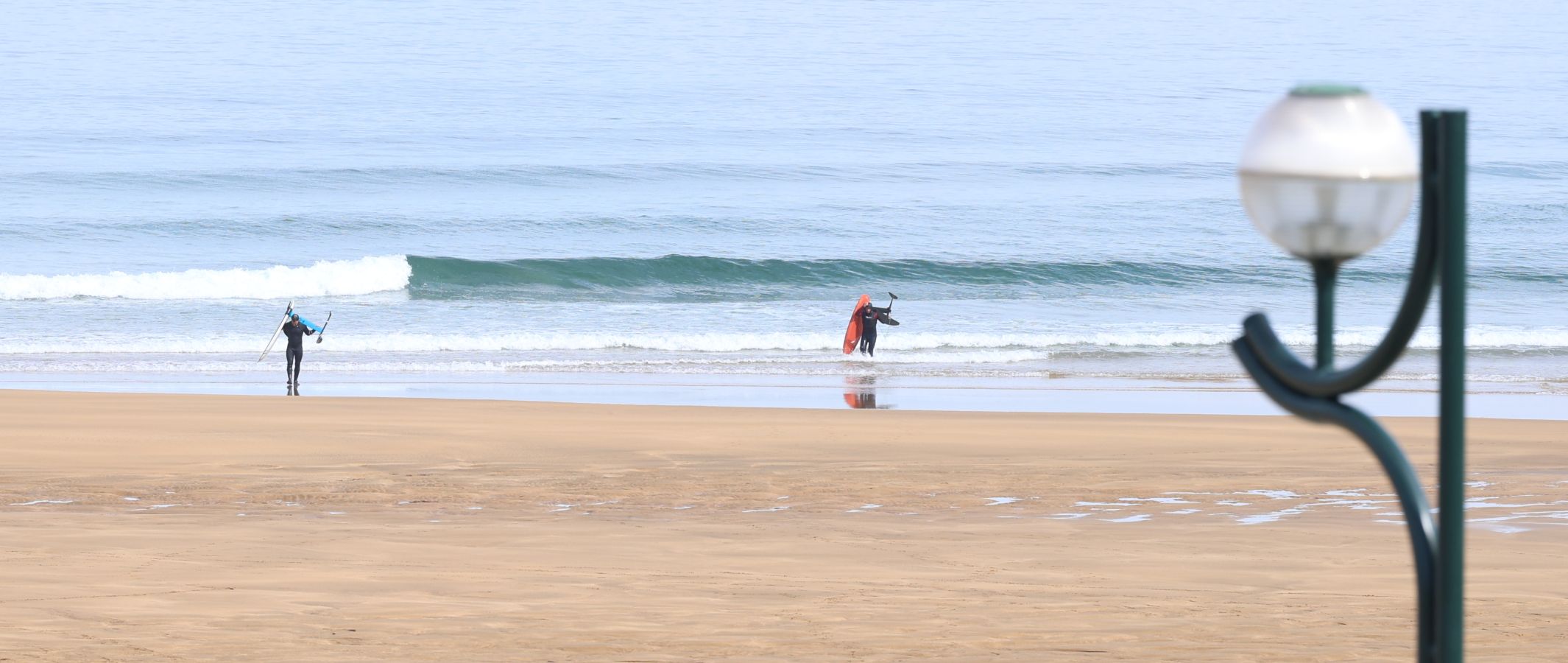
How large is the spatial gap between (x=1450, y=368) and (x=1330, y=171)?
0.46 meters

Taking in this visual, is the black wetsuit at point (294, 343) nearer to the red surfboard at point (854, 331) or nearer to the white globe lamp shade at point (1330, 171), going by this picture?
the red surfboard at point (854, 331)

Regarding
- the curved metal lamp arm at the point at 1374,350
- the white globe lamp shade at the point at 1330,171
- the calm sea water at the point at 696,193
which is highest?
the calm sea water at the point at 696,193

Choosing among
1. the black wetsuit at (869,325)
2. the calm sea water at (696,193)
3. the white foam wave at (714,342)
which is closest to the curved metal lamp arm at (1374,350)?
the calm sea water at (696,193)

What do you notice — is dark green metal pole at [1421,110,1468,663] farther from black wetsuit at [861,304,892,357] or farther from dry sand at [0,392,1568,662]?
black wetsuit at [861,304,892,357]

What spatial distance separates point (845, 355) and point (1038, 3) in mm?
101505

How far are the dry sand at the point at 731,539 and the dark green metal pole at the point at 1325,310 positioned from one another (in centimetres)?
415

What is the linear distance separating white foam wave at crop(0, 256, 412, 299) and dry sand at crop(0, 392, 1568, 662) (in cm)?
1659

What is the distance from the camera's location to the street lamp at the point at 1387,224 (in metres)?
3.00

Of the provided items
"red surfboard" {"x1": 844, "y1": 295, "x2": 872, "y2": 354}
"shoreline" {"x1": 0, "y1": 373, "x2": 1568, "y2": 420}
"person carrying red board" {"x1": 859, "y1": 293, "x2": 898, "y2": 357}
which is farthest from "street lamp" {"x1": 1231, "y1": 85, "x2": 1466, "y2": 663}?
"red surfboard" {"x1": 844, "y1": 295, "x2": 872, "y2": 354}

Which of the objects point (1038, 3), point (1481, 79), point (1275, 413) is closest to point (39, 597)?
point (1275, 413)

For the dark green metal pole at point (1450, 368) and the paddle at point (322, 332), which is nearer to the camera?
the dark green metal pole at point (1450, 368)

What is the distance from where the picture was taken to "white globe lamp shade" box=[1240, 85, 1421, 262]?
9.80 ft

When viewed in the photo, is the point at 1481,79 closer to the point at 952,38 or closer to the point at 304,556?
the point at 952,38

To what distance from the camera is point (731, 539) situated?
10.2m
